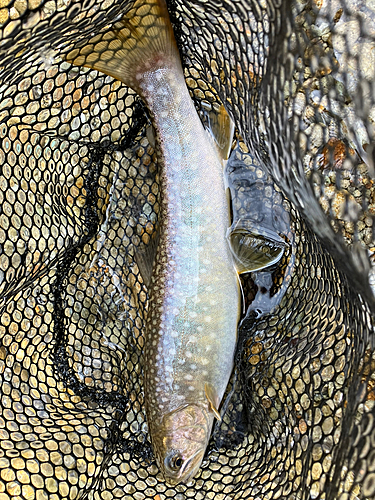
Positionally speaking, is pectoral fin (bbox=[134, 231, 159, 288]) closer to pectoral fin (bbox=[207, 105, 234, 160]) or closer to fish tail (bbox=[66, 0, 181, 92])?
pectoral fin (bbox=[207, 105, 234, 160])

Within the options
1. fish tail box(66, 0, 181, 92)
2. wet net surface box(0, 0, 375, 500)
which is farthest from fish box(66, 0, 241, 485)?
wet net surface box(0, 0, 375, 500)

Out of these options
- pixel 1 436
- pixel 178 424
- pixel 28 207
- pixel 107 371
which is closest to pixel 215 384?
pixel 178 424

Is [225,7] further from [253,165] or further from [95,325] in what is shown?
[95,325]

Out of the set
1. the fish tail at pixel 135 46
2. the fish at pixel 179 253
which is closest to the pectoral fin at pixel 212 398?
the fish at pixel 179 253

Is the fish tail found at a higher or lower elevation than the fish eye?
higher

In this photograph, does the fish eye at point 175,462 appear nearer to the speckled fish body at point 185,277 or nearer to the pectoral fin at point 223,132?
the speckled fish body at point 185,277

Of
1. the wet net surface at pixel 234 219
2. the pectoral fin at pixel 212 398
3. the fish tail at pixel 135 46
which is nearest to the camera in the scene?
the wet net surface at pixel 234 219

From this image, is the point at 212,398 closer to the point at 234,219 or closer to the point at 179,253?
the point at 179,253
